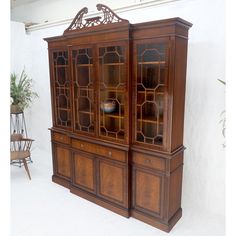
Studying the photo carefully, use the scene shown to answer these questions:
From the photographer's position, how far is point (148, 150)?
97.2 inches

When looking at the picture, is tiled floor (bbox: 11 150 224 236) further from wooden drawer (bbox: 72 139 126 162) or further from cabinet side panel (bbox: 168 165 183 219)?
wooden drawer (bbox: 72 139 126 162)

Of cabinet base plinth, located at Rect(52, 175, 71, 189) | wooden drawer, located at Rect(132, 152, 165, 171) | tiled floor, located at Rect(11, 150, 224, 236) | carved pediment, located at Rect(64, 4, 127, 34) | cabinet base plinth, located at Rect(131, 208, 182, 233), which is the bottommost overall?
tiled floor, located at Rect(11, 150, 224, 236)

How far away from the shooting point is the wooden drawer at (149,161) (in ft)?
7.90

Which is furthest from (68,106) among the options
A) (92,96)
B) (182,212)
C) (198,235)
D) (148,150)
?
(198,235)

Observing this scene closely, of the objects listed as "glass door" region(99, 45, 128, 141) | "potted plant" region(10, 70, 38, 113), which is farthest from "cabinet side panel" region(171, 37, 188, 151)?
"potted plant" region(10, 70, 38, 113)

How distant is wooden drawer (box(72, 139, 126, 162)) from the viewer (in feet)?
8.73

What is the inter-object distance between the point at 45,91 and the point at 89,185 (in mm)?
2211

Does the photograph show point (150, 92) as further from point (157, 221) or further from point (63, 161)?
point (63, 161)

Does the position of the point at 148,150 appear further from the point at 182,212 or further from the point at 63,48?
the point at 63,48

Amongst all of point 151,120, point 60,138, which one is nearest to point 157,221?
point 151,120

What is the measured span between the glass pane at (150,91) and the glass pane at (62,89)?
45.3 inches

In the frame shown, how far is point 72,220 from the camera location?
2691 millimetres

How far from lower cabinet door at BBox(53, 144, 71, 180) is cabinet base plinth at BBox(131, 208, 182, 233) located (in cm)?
116

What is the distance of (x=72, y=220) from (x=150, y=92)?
169 centimetres
